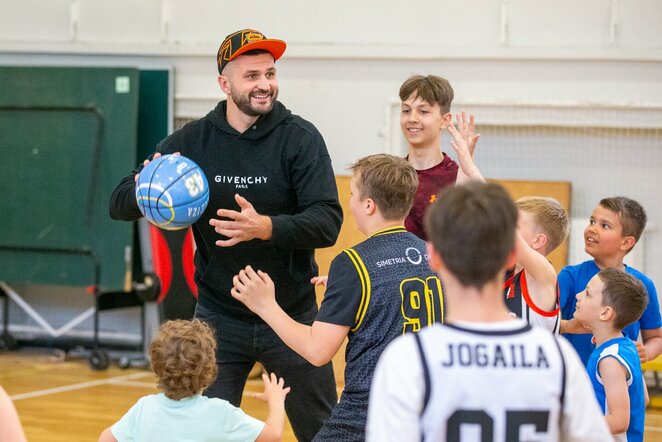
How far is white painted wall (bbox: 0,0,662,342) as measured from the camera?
8867 millimetres

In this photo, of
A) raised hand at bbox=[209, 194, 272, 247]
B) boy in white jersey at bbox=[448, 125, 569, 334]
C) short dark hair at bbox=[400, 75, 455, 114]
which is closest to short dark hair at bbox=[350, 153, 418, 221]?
boy in white jersey at bbox=[448, 125, 569, 334]

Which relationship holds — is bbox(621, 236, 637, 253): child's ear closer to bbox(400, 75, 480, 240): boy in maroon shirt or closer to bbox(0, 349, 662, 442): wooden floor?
bbox(400, 75, 480, 240): boy in maroon shirt

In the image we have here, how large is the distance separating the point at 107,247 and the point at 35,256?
83cm

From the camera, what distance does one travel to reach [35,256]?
32.4ft

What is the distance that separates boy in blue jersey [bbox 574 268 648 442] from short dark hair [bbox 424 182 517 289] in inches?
71.3

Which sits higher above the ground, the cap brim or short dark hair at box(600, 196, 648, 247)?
the cap brim

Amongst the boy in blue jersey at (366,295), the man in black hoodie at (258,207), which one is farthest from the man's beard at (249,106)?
the boy in blue jersey at (366,295)

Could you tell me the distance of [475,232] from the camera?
2092 millimetres

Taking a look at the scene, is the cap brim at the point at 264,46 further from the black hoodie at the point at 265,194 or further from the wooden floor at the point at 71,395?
the wooden floor at the point at 71,395

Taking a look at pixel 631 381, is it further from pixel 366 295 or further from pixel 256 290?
pixel 256 290

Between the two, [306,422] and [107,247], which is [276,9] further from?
[306,422]

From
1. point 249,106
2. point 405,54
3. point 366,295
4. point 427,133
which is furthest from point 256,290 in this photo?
point 405,54

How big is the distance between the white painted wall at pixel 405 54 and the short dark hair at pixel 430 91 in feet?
14.4

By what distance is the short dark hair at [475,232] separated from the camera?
2094 millimetres
